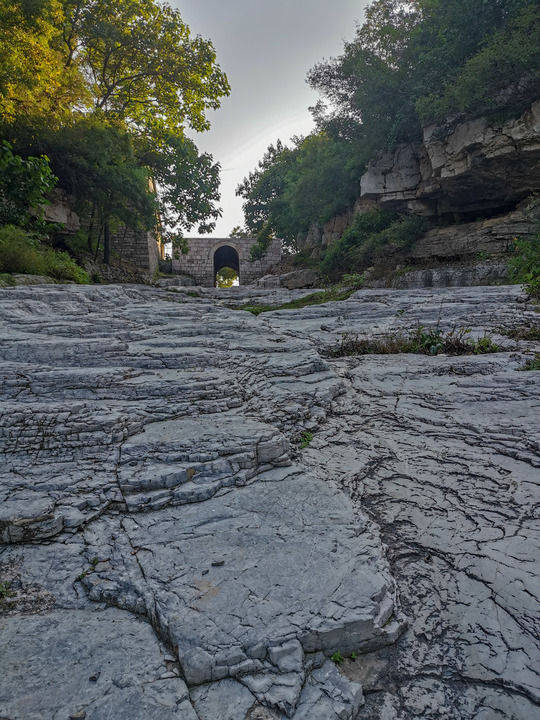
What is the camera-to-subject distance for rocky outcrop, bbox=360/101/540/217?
11.1m

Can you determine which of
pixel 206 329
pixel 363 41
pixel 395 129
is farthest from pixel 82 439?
pixel 363 41

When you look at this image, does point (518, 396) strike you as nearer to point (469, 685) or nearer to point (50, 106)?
point (469, 685)

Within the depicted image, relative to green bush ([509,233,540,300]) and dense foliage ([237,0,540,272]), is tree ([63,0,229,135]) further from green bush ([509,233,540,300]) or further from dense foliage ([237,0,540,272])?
green bush ([509,233,540,300])

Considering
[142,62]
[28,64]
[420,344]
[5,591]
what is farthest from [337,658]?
[142,62]

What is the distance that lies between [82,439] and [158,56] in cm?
1992

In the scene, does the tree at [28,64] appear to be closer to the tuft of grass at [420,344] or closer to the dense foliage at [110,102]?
the dense foliage at [110,102]

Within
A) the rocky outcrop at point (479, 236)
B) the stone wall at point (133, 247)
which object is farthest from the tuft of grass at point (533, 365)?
the stone wall at point (133, 247)

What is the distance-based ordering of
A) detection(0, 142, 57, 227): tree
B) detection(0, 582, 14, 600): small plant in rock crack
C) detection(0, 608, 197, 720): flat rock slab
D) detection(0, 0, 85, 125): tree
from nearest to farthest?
detection(0, 608, 197, 720): flat rock slab, detection(0, 582, 14, 600): small plant in rock crack, detection(0, 142, 57, 227): tree, detection(0, 0, 85, 125): tree

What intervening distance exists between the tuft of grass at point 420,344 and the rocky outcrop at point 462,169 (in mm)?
9651

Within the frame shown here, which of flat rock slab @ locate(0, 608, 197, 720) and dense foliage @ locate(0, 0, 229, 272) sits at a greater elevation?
dense foliage @ locate(0, 0, 229, 272)

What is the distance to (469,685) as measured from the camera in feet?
5.01

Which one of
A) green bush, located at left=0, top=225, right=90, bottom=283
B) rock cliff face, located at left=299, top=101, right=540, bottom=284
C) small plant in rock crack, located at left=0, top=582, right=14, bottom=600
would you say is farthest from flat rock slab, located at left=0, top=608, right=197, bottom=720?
rock cliff face, located at left=299, top=101, right=540, bottom=284

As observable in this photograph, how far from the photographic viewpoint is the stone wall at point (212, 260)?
95.0 feet

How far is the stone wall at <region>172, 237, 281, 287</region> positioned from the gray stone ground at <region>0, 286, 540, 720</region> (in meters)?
25.7
